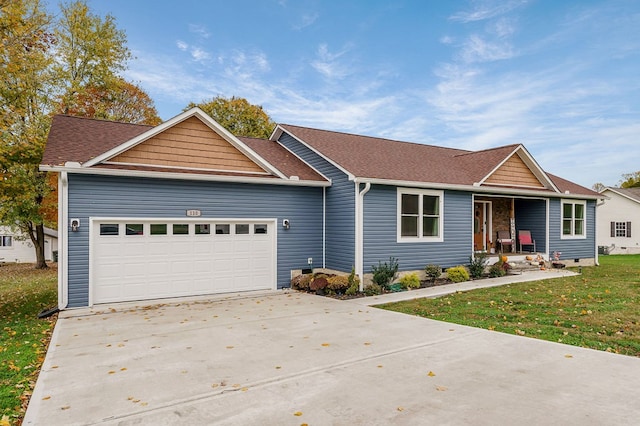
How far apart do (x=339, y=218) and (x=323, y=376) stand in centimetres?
775

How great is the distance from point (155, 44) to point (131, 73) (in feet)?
25.6

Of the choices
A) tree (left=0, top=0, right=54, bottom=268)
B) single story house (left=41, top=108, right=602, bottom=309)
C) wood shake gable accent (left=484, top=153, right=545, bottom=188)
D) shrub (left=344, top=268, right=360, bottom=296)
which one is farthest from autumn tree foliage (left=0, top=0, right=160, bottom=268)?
wood shake gable accent (left=484, top=153, right=545, bottom=188)

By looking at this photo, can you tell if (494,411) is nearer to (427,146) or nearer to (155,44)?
(427,146)

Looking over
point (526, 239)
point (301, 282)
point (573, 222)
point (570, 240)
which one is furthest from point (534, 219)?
point (301, 282)

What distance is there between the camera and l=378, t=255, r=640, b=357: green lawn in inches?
265

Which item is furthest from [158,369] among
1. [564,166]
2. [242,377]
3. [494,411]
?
[564,166]

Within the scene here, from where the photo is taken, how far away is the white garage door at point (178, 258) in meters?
10.0

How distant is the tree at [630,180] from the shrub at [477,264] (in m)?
52.1

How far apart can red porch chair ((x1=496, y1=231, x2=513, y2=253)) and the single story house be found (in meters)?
2.31

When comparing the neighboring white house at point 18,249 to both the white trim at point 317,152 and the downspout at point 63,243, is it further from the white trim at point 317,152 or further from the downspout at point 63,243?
the downspout at point 63,243

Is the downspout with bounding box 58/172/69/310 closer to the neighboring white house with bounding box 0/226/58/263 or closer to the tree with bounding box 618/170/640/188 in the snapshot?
the neighboring white house with bounding box 0/226/58/263

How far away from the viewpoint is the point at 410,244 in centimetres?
1290

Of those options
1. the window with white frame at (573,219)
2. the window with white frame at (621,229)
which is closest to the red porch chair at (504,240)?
the window with white frame at (573,219)

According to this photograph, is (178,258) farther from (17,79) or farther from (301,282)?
(17,79)
